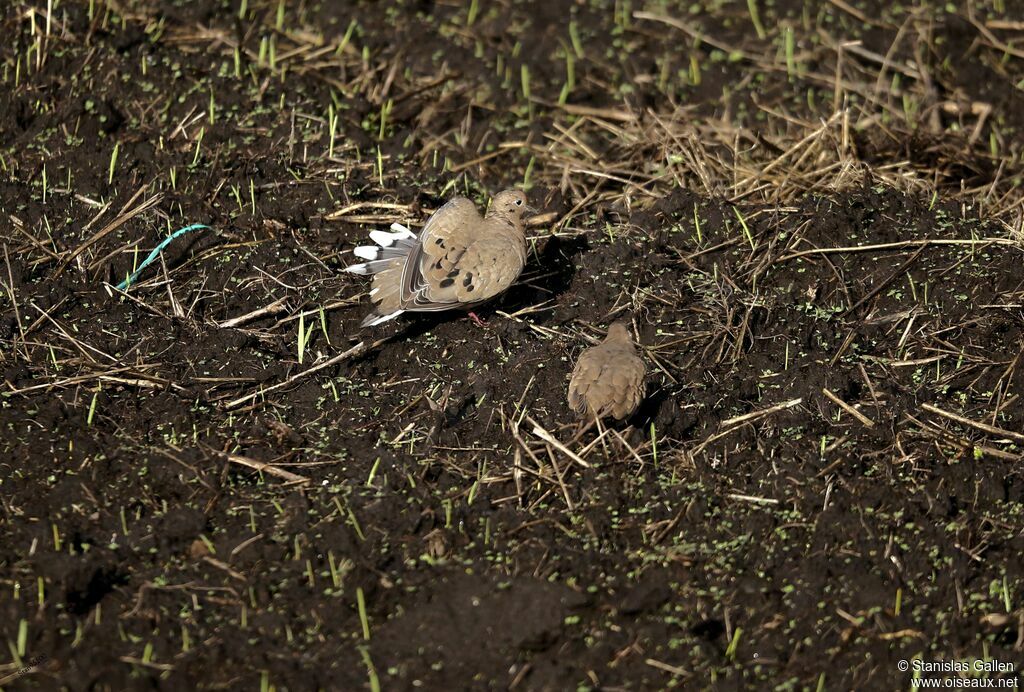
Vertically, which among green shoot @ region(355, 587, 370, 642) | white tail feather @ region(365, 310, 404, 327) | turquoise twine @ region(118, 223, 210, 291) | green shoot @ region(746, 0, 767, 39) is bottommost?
green shoot @ region(355, 587, 370, 642)

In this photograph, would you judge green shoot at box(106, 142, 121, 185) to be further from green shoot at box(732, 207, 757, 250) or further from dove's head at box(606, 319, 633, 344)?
green shoot at box(732, 207, 757, 250)

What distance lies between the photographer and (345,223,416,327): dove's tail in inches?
208

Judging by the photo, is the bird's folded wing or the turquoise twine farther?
the turquoise twine

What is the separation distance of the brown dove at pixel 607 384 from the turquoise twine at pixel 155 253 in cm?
210

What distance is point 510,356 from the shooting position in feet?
17.4

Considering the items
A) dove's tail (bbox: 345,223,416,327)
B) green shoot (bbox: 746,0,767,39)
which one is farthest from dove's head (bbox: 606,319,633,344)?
green shoot (bbox: 746,0,767,39)

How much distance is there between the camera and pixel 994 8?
7.75 meters

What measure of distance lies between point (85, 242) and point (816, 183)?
3.65m

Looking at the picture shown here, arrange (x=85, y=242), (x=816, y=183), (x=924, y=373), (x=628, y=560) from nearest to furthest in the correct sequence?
(x=628, y=560)
(x=924, y=373)
(x=85, y=242)
(x=816, y=183)

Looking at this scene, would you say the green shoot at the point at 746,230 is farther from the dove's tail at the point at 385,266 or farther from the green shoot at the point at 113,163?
the green shoot at the point at 113,163

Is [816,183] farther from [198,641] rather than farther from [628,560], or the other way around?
[198,641]

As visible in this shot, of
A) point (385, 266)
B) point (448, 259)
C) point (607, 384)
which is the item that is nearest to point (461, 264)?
point (448, 259)

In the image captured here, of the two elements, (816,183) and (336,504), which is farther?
(816,183)

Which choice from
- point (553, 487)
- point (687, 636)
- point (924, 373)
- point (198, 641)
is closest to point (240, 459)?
point (198, 641)
